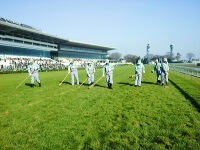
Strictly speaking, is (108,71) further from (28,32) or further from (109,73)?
(28,32)

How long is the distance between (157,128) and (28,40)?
228ft

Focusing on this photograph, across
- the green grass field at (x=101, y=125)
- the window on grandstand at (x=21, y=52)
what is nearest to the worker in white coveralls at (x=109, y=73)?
the green grass field at (x=101, y=125)

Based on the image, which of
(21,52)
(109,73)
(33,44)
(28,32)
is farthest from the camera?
(33,44)

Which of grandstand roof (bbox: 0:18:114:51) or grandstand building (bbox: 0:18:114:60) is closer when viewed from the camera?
grandstand roof (bbox: 0:18:114:51)

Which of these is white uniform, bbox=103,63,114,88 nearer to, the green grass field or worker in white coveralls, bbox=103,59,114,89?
worker in white coveralls, bbox=103,59,114,89

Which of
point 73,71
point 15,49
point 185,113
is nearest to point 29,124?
point 185,113

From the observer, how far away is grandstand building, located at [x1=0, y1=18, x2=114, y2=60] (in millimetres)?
60062

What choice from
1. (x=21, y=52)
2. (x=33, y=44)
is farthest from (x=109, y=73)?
(x=33, y=44)

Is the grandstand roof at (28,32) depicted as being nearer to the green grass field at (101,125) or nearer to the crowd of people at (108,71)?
the crowd of people at (108,71)

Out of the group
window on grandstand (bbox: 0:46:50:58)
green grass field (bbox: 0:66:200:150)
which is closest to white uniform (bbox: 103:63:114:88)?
green grass field (bbox: 0:66:200:150)

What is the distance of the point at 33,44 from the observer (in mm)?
72000

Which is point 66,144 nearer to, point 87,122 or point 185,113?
point 87,122

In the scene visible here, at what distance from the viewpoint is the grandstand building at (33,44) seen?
6006 centimetres

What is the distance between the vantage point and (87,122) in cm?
679
